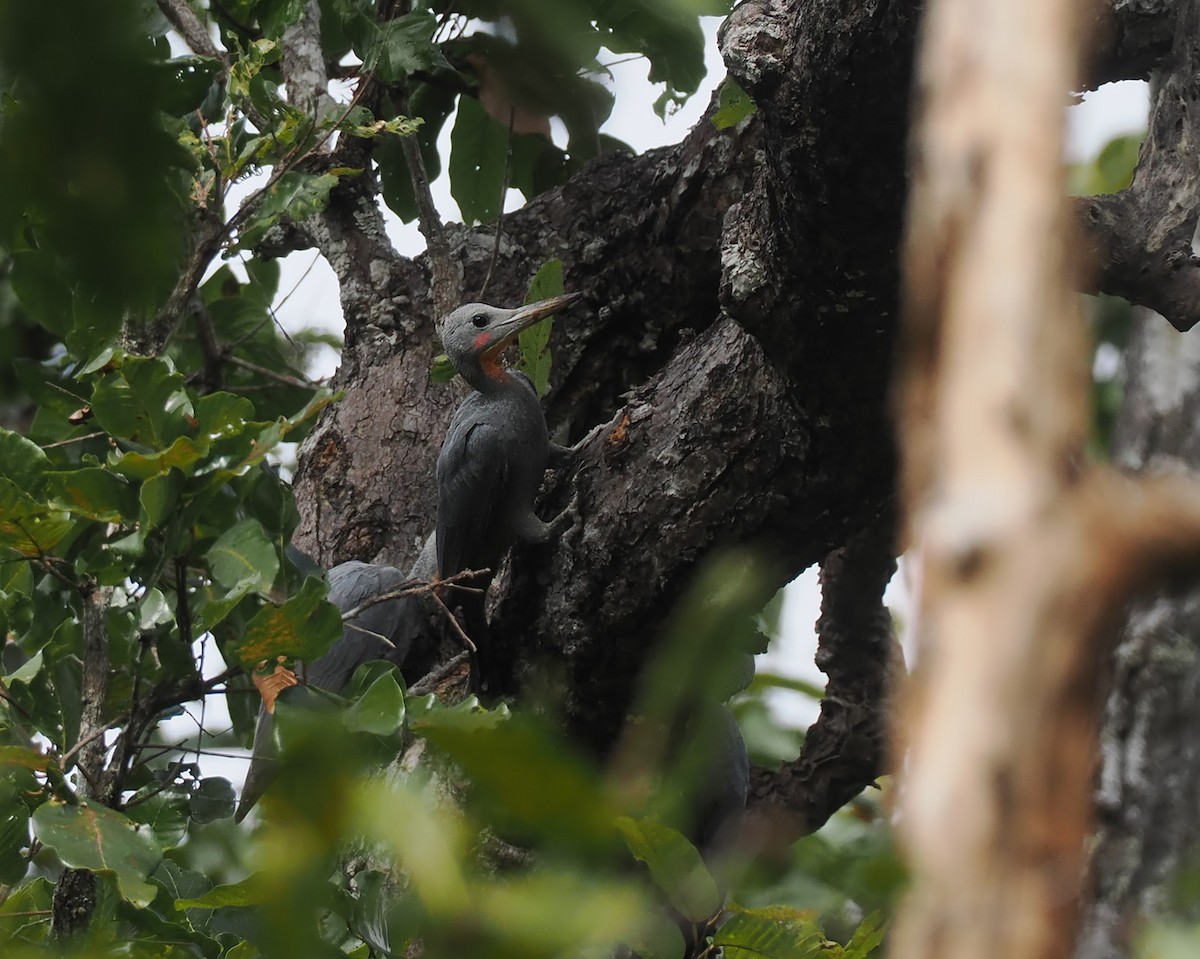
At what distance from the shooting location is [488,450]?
2641 millimetres

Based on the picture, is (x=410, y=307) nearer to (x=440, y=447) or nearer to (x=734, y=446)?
(x=440, y=447)

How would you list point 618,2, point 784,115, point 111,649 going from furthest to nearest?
point 111,649 → point 784,115 → point 618,2

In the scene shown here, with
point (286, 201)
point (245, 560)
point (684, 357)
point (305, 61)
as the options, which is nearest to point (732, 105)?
point (684, 357)

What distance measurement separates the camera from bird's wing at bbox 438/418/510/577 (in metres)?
2.61

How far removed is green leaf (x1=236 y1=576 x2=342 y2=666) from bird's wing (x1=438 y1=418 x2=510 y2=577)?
1281mm

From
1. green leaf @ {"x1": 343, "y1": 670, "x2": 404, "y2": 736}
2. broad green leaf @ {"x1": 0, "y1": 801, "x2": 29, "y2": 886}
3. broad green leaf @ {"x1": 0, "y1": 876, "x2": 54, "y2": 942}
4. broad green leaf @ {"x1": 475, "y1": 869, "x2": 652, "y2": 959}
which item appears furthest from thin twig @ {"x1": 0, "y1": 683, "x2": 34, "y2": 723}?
broad green leaf @ {"x1": 475, "y1": 869, "x2": 652, "y2": 959}

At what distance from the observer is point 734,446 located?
6.42 feet

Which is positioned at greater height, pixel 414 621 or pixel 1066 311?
pixel 414 621

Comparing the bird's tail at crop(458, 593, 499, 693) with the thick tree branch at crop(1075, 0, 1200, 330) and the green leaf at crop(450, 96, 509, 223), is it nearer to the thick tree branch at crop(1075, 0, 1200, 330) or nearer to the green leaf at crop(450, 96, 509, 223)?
the green leaf at crop(450, 96, 509, 223)

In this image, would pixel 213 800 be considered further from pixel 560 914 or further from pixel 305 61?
pixel 305 61

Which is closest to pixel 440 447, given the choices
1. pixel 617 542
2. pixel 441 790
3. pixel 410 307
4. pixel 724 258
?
pixel 410 307

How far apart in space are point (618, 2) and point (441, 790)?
513mm

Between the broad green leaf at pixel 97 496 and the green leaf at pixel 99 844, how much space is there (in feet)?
1.16

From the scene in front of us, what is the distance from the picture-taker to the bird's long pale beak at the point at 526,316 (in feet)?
8.78
